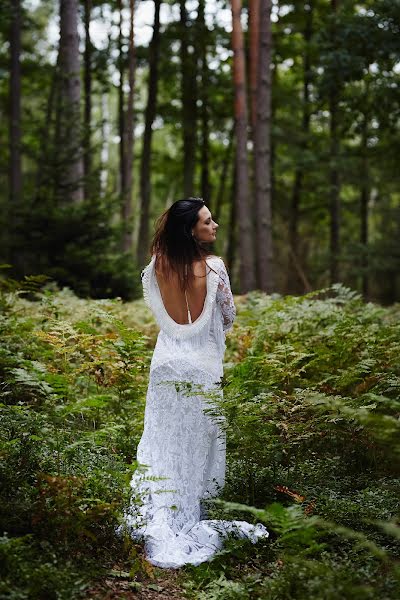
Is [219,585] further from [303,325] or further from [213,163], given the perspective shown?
[213,163]

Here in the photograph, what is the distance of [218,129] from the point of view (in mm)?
24453

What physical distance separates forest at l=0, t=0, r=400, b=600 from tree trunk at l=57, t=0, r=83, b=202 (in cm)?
4

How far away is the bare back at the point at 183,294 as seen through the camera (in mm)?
5246

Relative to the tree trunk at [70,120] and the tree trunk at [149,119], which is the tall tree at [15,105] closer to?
the tree trunk at [149,119]

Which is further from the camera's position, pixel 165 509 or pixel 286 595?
pixel 165 509

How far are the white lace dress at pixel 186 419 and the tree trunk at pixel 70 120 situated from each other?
8564mm

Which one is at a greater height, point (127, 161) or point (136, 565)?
point (127, 161)

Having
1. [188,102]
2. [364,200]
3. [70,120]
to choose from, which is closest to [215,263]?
[70,120]

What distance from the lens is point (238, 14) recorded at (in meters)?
15.9

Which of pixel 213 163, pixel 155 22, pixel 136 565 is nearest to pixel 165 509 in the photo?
pixel 136 565

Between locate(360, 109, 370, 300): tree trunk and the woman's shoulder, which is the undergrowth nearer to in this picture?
the woman's shoulder

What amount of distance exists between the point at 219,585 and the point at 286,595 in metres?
0.61

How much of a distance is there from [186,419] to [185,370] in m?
0.38

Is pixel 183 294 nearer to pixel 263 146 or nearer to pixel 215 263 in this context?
pixel 215 263
